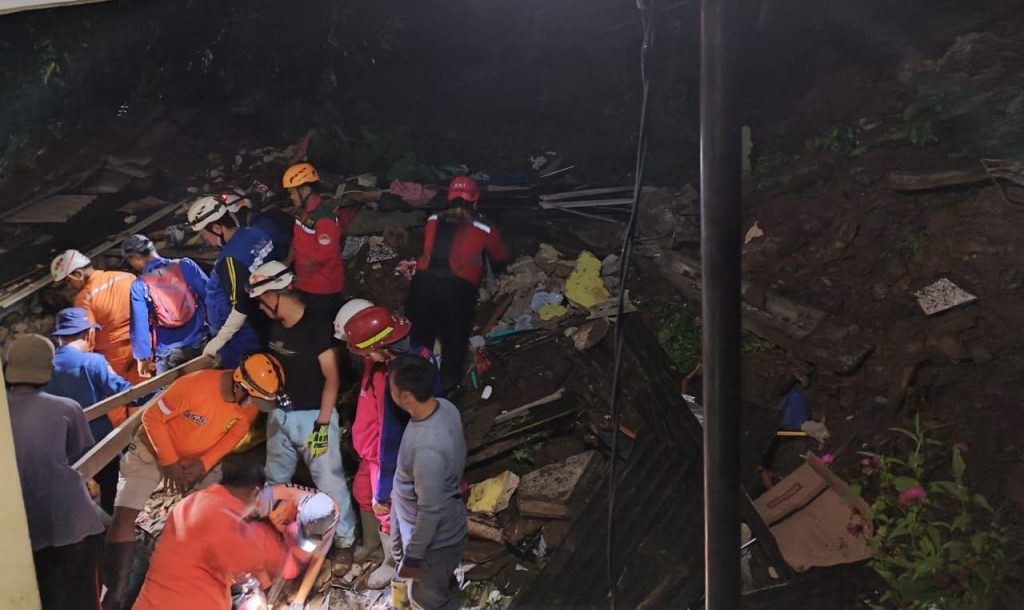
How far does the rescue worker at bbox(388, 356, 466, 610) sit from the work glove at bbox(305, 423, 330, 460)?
0.30 metres

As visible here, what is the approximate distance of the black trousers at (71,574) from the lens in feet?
10.5

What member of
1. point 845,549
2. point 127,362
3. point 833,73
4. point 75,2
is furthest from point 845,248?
point 75,2

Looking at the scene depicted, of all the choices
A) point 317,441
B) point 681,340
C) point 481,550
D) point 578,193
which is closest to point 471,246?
point 578,193

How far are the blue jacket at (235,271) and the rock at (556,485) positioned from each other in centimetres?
125

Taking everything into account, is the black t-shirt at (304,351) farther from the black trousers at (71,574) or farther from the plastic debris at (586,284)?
the black trousers at (71,574)

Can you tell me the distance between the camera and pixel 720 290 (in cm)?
257

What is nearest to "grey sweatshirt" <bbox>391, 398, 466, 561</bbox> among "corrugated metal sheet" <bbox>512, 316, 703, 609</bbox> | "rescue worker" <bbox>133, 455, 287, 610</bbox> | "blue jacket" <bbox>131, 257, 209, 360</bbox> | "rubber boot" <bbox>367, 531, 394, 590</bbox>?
"rubber boot" <bbox>367, 531, 394, 590</bbox>

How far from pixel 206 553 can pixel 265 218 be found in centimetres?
131

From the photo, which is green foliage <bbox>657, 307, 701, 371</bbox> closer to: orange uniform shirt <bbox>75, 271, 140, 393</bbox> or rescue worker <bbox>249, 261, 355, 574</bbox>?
rescue worker <bbox>249, 261, 355, 574</bbox>

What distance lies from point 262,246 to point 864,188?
7.29 feet

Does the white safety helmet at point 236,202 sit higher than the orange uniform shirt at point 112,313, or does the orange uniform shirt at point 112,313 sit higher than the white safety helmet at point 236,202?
the white safety helmet at point 236,202

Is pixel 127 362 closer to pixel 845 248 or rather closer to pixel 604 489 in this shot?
pixel 604 489

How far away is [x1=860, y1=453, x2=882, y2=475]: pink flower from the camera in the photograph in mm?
2803

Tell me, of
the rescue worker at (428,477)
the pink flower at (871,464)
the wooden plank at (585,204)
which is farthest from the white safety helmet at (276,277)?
the pink flower at (871,464)
